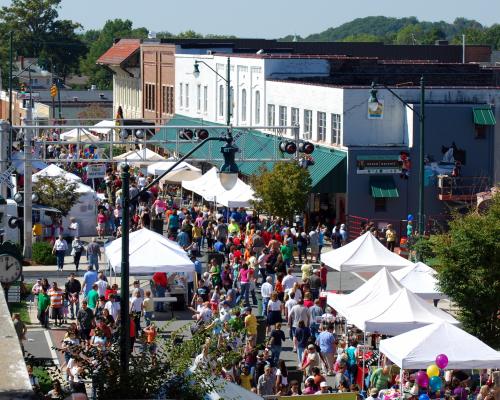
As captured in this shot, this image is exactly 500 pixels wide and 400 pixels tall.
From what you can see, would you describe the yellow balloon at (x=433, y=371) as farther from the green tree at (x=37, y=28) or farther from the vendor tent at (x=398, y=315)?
the green tree at (x=37, y=28)

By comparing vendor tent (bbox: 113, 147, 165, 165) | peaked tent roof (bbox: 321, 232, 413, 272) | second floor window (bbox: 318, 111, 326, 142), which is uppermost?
second floor window (bbox: 318, 111, 326, 142)

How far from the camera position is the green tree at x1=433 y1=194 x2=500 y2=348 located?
984 inches

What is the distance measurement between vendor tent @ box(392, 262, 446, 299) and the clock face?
767 cm

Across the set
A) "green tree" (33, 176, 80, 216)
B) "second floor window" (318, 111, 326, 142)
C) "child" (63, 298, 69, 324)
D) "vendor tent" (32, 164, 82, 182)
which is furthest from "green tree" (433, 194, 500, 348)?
"second floor window" (318, 111, 326, 142)

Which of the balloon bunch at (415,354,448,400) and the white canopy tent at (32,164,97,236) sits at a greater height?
the white canopy tent at (32,164,97,236)

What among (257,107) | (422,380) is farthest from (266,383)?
(257,107)

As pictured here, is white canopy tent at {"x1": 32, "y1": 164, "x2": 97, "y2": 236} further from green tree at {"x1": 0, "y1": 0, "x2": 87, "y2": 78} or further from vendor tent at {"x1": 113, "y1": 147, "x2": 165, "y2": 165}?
green tree at {"x1": 0, "y1": 0, "x2": 87, "y2": 78}

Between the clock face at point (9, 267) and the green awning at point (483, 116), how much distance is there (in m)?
24.7

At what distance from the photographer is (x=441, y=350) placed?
819 inches

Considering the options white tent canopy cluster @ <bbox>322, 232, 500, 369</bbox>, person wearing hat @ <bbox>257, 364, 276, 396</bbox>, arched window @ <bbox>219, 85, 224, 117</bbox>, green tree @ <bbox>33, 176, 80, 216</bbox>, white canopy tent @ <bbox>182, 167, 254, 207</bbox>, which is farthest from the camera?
arched window @ <bbox>219, 85, 224, 117</bbox>

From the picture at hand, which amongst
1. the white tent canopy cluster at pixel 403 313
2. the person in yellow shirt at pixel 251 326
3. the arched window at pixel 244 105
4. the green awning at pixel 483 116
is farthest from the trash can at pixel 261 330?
the arched window at pixel 244 105

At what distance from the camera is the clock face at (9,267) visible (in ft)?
87.9

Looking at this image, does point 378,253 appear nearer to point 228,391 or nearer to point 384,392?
point 384,392

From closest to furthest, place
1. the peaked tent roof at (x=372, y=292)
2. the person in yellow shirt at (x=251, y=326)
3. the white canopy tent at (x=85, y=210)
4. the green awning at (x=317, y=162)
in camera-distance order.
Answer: the peaked tent roof at (x=372, y=292)
the person in yellow shirt at (x=251, y=326)
the white canopy tent at (x=85, y=210)
the green awning at (x=317, y=162)
